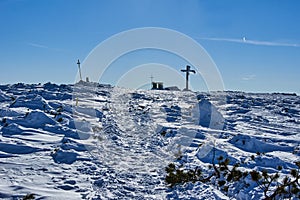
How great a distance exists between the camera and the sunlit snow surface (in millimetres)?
4746

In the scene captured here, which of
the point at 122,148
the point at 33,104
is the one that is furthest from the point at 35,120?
the point at 122,148

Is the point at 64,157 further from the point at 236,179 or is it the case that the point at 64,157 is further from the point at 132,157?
the point at 236,179

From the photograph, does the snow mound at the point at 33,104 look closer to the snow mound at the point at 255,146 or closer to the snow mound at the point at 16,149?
the snow mound at the point at 16,149

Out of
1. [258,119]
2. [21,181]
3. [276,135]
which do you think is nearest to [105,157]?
[21,181]

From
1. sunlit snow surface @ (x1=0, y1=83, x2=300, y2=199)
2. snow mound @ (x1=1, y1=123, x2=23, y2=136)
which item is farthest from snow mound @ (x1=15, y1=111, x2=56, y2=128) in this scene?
snow mound @ (x1=1, y1=123, x2=23, y2=136)

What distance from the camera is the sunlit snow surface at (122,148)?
4746 millimetres

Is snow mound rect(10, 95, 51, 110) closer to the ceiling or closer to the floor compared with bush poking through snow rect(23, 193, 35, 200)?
closer to the ceiling

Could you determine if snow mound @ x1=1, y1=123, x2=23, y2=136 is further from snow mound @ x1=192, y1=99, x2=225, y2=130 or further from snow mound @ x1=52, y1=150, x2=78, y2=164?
snow mound @ x1=192, y1=99, x2=225, y2=130

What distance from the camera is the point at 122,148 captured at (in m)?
7.34

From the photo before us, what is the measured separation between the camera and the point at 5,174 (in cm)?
498

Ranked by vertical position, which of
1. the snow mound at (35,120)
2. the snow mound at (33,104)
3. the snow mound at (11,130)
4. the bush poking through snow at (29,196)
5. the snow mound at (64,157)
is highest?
the snow mound at (33,104)

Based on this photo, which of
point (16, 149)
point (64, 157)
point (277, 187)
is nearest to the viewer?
point (277, 187)

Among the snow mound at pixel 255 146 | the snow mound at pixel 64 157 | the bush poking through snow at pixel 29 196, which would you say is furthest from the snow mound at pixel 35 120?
the snow mound at pixel 255 146

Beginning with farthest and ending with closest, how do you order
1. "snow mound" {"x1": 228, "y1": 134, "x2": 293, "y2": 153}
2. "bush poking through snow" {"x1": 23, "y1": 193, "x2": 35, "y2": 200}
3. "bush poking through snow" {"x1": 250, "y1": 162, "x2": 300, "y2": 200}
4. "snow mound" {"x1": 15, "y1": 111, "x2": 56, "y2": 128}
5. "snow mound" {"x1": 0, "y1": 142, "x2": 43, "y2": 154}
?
"snow mound" {"x1": 15, "y1": 111, "x2": 56, "y2": 128}, "snow mound" {"x1": 228, "y1": 134, "x2": 293, "y2": 153}, "snow mound" {"x1": 0, "y1": 142, "x2": 43, "y2": 154}, "bush poking through snow" {"x1": 250, "y1": 162, "x2": 300, "y2": 200}, "bush poking through snow" {"x1": 23, "y1": 193, "x2": 35, "y2": 200}
